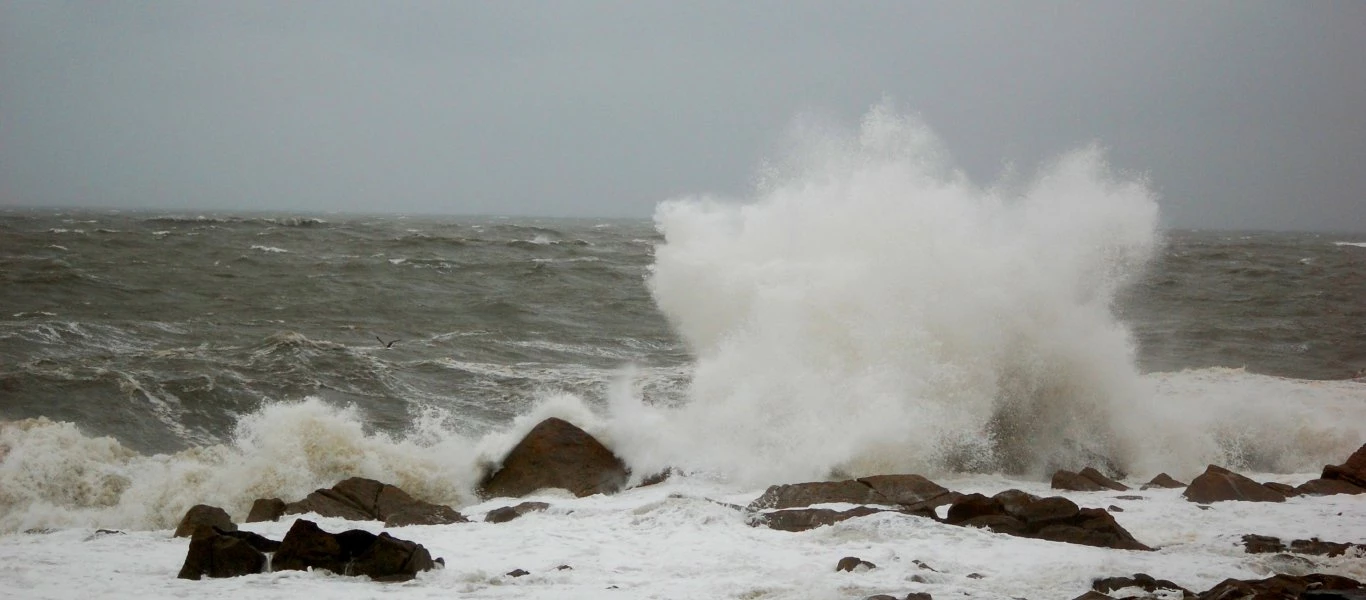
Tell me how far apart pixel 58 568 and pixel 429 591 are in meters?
2.48

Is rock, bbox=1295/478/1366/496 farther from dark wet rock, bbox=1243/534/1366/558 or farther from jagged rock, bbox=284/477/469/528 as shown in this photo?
jagged rock, bbox=284/477/469/528

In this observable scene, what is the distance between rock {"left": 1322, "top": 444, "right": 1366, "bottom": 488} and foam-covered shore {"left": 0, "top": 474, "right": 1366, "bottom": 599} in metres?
0.73

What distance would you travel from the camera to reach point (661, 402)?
13188mm

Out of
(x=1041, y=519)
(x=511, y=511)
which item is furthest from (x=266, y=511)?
(x=1041, y=519)

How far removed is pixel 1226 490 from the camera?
814 cm

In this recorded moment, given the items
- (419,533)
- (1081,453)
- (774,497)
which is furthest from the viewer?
(1081,453)

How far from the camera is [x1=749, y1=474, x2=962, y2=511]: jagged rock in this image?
790 cm

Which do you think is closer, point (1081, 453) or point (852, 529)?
point (852, 529)

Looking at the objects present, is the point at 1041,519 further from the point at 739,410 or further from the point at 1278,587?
the point at 739,410

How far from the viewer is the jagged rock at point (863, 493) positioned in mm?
7902

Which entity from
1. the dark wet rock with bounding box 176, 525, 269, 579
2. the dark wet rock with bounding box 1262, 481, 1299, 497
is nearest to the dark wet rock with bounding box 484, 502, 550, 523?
the dark wet rock with bounding box 176, 525, 269, 579

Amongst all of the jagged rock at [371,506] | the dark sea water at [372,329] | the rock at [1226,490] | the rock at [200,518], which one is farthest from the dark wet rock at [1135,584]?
the dark sea water at [372,329]

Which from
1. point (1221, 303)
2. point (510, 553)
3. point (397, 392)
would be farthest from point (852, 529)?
point (1221, 303)

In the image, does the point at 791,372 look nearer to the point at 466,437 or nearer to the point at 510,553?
the point at 466,437
